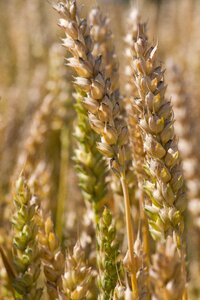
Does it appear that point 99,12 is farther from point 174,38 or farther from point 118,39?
point 174,38

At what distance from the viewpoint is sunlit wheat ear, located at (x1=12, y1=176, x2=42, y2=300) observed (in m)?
0.75

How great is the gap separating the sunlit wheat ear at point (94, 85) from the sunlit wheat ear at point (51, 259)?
150mm

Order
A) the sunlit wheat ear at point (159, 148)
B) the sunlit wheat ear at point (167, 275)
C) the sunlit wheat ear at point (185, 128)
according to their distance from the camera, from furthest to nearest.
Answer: the sunlit wheat ear at point (185, 128), the sunlit wheat ear at point (159, 148), the sunlit wheat ear at point (167, 275)

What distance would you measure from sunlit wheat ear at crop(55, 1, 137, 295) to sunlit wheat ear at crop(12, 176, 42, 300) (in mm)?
143

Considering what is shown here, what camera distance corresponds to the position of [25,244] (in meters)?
0.75

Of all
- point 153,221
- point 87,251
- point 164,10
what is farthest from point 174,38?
point 153,221

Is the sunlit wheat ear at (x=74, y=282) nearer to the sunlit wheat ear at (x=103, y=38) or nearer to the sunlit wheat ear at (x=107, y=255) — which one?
the sunlit wheat ear at (x=107, y=255)

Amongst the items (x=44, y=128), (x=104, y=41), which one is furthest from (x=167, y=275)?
(x=44, y=128)

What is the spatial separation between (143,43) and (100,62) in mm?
60

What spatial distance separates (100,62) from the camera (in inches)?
26.9

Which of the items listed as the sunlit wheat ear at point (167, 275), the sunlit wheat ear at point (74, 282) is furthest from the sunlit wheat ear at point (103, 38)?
the sunlit wheat ear at point (167, 275)

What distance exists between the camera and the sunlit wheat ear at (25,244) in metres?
0.75

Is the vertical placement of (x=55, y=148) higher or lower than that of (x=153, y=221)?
higher

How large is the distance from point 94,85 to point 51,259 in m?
0.26
